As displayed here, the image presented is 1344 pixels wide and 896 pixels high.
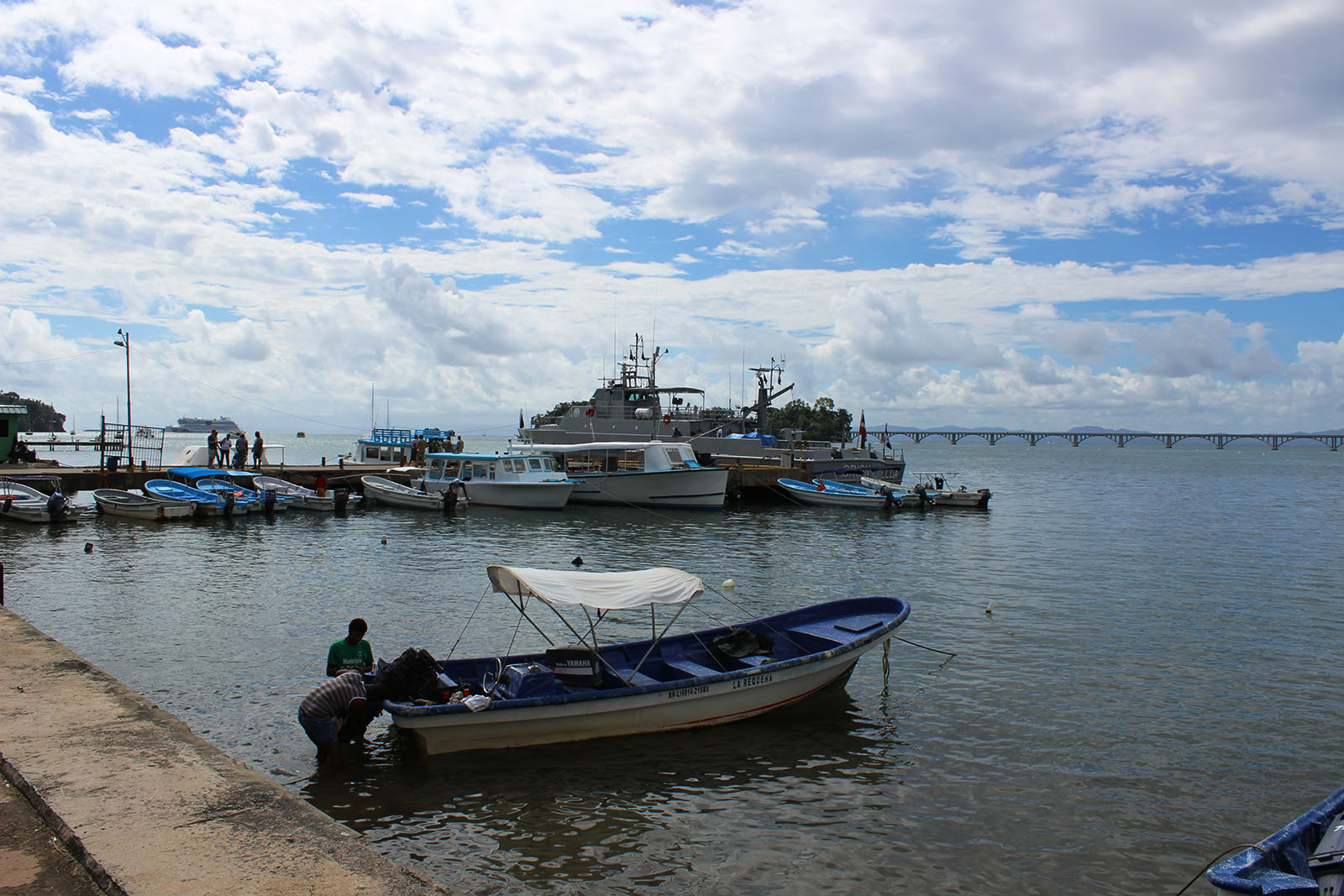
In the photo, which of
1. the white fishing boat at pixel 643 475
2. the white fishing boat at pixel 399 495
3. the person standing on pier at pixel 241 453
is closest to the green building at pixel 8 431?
the person standing on pier at pixel 241 453

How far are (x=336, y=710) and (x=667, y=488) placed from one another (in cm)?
3069

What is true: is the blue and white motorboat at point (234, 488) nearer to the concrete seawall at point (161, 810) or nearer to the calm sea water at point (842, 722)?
the calm sea water at point (842, 722)

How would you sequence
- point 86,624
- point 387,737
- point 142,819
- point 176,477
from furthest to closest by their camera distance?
1. point 176,477
2. point 86,624
3. point 387,737
4. point 142,819

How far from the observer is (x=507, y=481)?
40.1 metres

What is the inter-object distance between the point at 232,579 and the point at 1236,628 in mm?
23586

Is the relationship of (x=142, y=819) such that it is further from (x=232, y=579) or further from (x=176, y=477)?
(x=176, y=477)

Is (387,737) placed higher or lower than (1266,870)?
lower

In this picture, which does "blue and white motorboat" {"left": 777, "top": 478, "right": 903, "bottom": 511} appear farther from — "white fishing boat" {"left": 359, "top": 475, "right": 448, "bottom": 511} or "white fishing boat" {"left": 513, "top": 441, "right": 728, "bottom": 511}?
"white fishing boat" {"left": 359, "top": 475, "right": 448, "bottom": 511}

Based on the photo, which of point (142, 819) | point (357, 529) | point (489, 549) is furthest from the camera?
point (357, 529)

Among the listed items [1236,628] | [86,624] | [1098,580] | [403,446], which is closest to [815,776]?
[1236,628]

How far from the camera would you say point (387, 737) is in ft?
35.4

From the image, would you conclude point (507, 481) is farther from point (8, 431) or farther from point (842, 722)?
point (842, 722)

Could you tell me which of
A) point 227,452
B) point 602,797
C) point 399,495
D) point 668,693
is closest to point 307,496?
point 399,495

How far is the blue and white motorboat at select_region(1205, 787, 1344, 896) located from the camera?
5.31 meters
